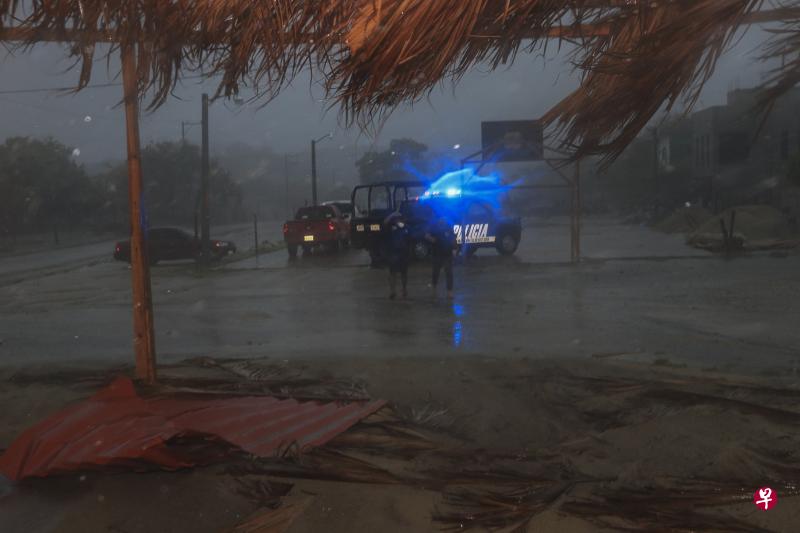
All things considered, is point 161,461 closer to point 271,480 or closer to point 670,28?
point 271,480

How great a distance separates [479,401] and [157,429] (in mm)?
2734

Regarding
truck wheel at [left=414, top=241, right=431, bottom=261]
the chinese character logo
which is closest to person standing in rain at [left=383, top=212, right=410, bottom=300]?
truck wheel at [left=414, top=241, right=431, bottom=261]

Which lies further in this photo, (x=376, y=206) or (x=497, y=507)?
(x=376, y=206)

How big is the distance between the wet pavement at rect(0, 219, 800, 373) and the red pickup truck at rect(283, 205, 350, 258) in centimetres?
646

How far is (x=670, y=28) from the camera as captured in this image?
4.30 meters

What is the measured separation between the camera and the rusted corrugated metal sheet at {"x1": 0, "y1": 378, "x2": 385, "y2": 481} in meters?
5.67

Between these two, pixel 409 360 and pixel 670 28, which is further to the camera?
pixel 409 360

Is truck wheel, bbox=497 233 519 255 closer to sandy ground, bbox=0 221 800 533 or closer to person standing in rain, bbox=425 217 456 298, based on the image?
sandy ground, bbox=0 221 800 533

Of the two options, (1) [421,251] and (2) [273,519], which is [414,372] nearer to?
(2) [273,519]

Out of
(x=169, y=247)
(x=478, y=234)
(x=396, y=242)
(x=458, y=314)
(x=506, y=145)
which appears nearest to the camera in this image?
(x=458, y=314)

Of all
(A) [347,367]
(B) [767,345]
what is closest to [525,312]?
(B) [767,345]

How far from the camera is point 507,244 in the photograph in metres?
26.7

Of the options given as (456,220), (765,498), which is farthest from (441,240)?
(765,498)

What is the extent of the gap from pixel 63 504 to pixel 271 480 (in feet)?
4.07
